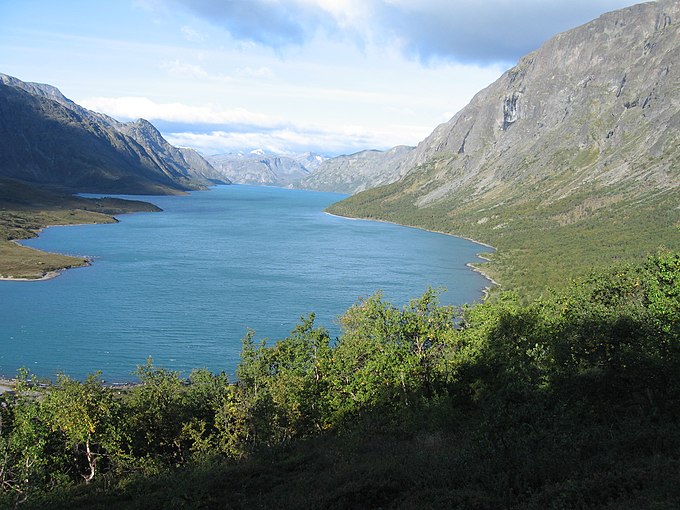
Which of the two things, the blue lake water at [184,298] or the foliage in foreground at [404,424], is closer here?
the foliage in foreground at [404,424]

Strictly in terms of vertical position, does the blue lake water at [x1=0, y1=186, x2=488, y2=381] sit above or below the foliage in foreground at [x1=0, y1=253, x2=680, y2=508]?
below

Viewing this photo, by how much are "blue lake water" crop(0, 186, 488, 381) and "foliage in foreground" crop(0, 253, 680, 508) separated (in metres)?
40.5

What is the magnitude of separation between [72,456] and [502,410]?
23.0 metres

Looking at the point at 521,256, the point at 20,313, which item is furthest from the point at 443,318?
the point at 521,256

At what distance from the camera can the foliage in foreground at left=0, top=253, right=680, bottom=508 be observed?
1844 centimetres

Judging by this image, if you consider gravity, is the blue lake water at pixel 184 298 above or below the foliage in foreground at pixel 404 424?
below

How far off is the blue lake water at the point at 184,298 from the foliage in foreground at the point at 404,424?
4050cm

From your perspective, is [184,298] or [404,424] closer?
[404,424]

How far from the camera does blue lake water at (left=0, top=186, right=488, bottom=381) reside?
3196 inches

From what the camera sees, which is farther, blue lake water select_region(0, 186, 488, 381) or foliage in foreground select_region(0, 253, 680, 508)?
blue lake water select_region(0, 186, 488, 381)

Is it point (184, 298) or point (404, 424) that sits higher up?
point (404, 424)

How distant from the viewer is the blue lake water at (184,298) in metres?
81.2

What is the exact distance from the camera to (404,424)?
2994 cm

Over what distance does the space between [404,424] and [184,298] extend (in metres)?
90.0
